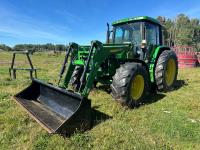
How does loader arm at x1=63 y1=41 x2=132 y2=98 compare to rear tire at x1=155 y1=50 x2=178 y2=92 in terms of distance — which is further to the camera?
rear tire at x1=155 y1=50 x2=178 y2=92

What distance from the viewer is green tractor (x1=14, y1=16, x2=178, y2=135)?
5.15 m

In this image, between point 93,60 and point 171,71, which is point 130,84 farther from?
point 171,71

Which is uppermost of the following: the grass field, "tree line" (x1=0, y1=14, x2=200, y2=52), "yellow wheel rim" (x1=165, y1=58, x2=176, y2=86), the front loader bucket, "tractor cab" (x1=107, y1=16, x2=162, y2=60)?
"tree line" (x1=0, y1=14, x2=200, y2=52)

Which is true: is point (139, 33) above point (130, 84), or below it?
above

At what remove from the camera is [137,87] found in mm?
6934

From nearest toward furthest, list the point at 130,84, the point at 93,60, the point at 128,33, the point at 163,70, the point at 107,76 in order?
the point at 93,60 → the point at 130,84 → the point at 107,76 → the point at 163,70 → the point at 128,33

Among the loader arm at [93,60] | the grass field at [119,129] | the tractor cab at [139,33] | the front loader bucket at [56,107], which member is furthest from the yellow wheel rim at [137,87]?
the front loader bucket at [56,107]

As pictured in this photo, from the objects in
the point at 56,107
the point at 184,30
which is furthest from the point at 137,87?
the point at 184,30

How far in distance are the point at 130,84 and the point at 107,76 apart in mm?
1211

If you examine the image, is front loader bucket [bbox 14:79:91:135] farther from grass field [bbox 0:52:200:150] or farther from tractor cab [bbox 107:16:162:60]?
tractor cab [bbox 107:16:162:60]

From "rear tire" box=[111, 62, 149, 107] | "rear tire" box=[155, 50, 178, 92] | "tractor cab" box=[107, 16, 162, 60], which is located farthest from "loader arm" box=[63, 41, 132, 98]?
"rear tire" box=[155, 50, 178, 92]

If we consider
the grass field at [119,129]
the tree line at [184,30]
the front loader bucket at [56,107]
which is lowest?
the grass field at [119,129]

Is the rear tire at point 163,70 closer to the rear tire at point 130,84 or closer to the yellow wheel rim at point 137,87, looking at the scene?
the rear tire at point 130,84

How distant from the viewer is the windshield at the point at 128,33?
796 cm
